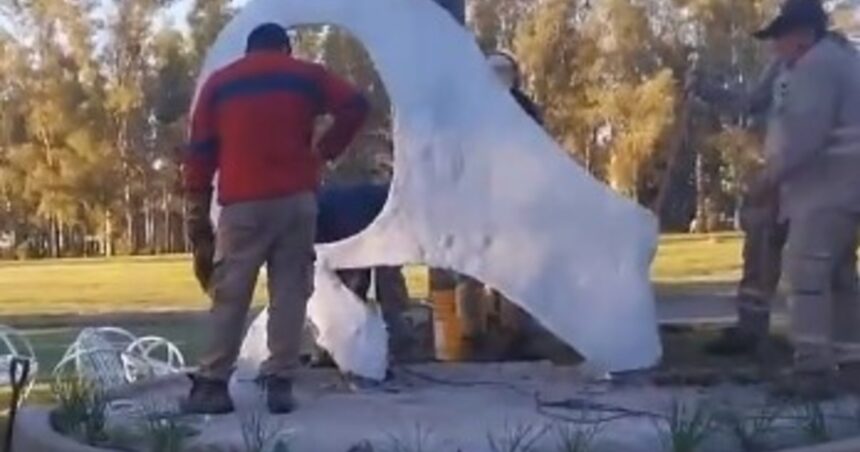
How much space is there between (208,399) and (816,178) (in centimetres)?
310

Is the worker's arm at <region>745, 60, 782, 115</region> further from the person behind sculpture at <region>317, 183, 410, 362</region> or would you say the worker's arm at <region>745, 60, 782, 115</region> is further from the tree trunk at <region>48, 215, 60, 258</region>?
the tree trunk at <region>48, 215, 60, 258</region>

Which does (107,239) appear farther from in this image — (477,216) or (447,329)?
(477,216)

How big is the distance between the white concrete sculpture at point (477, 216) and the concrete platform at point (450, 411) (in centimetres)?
32

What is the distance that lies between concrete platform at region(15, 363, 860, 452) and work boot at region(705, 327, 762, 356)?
1.18m

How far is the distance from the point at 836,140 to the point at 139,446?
362 centimetres

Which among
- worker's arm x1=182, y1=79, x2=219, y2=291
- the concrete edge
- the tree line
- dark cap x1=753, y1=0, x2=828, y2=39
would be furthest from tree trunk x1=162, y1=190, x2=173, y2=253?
the concrete edge

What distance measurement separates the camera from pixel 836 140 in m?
9.03

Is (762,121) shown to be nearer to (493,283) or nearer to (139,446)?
(493,283)

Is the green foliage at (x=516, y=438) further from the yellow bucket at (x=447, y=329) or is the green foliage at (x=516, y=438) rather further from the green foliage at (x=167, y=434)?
the yellow bucket at (x=447, y=329)

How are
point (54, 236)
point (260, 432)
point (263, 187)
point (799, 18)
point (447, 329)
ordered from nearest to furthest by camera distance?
point (260, 432), point (263, 187), point (799, 18), point (447, 329), point (54, 236)

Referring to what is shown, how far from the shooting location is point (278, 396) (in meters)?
8.82

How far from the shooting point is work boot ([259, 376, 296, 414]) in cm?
881

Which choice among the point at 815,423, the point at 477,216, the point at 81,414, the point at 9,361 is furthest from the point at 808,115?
the point at 9,361

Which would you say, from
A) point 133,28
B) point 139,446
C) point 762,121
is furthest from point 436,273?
point 133,28
